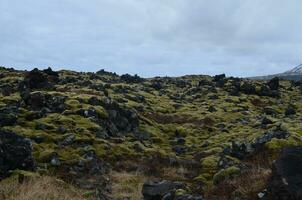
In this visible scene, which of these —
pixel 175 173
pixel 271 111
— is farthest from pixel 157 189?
pixel 271 111

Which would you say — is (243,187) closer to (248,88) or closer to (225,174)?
(225,174)

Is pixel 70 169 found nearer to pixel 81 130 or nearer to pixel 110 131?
pixel 81 130

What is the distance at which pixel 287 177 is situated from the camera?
48.8ft

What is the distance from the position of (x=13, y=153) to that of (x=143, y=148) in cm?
1307

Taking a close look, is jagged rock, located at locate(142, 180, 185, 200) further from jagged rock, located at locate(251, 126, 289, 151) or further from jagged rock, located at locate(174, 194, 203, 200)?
jagged rock, located at locate(251, 126, 289, 151)

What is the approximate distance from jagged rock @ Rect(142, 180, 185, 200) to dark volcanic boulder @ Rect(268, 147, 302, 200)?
4.18 metres

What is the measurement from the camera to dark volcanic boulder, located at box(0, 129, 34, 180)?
19.8 m

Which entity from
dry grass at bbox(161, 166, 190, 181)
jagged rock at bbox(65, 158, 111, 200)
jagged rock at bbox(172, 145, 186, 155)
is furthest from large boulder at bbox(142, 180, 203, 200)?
jagged rock at bbox(172, 145, 186, 155)

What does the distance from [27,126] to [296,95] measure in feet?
165

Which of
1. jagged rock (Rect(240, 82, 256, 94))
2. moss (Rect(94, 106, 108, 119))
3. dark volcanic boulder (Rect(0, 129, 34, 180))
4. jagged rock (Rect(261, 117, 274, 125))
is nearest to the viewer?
dark volcanic boulder (Rect(0, 129, 34, 180))

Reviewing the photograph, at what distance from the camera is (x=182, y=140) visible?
121ft

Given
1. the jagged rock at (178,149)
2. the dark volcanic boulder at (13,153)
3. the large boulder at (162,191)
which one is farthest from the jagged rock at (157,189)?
the jagged rock at (178,149)

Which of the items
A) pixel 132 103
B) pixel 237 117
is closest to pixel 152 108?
pixel 132 103

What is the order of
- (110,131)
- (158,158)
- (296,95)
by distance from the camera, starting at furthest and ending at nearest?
(296,95)
(110,131)
(158,158)
